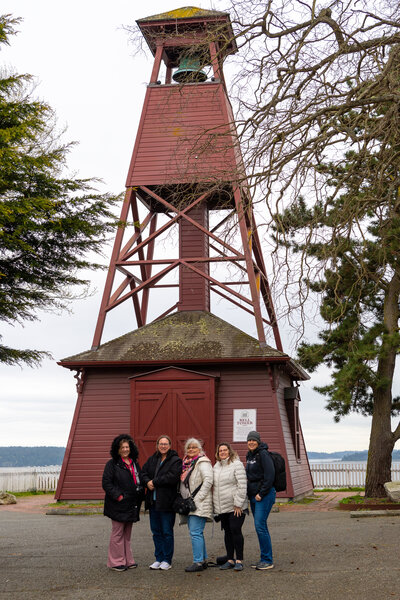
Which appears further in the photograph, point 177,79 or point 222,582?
point 177,79

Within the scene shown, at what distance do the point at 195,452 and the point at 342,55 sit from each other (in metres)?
5.50

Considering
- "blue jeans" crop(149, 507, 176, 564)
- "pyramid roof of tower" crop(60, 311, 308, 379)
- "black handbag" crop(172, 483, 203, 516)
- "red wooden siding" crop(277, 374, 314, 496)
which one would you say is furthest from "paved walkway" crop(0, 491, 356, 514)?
"black handbag" crop(172, 483, 203, 516)

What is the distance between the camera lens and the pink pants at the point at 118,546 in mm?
9430

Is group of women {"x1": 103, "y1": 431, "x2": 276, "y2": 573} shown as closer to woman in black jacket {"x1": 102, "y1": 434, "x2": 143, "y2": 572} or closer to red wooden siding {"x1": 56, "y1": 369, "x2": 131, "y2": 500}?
woman in black jacket {"x1": 102, "y1": 434, "x2": 143, "y2": 572}

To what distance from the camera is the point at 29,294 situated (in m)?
17.2

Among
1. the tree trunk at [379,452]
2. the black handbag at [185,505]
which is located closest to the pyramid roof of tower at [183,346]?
the tree trunk at [379,452]

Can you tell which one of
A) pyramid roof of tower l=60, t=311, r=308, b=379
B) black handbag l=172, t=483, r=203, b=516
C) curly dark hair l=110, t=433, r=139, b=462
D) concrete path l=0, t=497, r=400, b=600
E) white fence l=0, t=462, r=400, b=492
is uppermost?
pyramid roof of tower l=60, t=311, r=308, b=379

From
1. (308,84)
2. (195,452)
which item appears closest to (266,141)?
(308,84)

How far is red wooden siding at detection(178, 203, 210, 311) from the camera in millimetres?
22078

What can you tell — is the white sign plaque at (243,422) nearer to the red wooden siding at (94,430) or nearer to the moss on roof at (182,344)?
the moss on roof at (182,344)

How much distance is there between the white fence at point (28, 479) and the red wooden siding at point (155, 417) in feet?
29.2

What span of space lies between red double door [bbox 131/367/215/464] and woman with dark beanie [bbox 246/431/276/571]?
9.44 meters

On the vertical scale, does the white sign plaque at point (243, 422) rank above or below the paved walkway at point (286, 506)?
above

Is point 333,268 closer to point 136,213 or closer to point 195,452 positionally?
point 195,452
